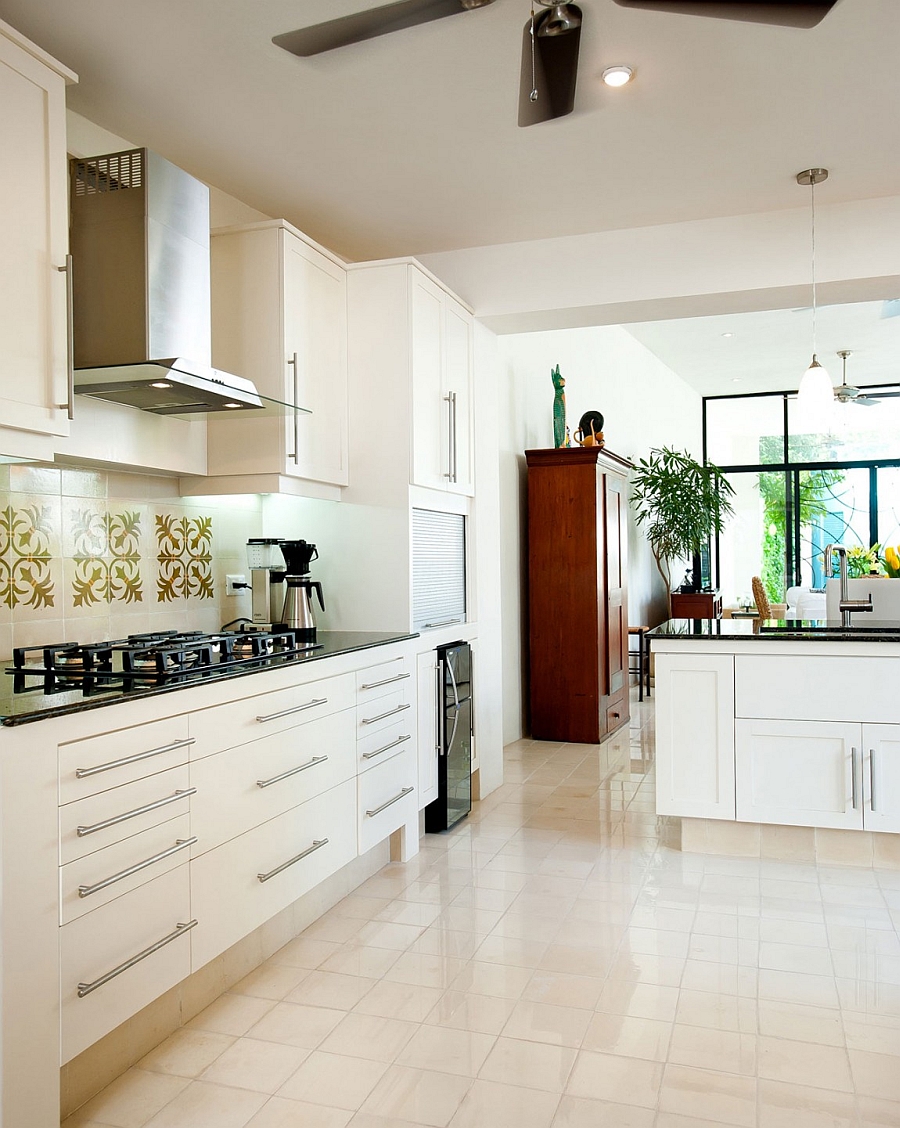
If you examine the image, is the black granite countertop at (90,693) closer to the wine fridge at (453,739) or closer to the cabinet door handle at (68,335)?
the cabinet door handle at (68,335)

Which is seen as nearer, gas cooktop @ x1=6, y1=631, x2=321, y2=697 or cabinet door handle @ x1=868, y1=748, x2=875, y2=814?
gas cooktop @ x1=6, y1=631, x2=321, y2=697

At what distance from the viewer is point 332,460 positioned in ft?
12.1

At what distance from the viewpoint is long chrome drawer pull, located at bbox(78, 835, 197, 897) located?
1.89 metres

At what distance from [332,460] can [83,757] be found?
1995mm

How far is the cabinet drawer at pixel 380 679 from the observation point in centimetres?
318

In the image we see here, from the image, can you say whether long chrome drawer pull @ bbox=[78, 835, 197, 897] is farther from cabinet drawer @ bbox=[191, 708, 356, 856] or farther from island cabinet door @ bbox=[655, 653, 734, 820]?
island cabinet door @ bbox=[655, 653, 734, 820]

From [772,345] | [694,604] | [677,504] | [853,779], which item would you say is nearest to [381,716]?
[853,779]

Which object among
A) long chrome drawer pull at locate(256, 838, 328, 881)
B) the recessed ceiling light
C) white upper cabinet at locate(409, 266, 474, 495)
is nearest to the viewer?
long chrome drawer pull at locate(256, 838, 328, 881)

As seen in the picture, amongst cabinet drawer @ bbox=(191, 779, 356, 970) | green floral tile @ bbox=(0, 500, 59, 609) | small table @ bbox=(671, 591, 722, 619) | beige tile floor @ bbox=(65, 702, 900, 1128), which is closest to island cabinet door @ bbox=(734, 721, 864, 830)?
beige tile floor @ bbox=(65, 702, 900, 1128)

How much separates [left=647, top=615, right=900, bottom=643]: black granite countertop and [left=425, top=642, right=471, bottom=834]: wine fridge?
2.81ft

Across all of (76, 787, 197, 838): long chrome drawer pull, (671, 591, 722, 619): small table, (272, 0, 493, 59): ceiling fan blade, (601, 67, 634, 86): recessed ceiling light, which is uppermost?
(601, 67, 634, 86): recessed ceiling light

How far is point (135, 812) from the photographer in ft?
6.67

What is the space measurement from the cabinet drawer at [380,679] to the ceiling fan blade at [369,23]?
1898mm

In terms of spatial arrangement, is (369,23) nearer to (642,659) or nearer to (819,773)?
(819,773)
